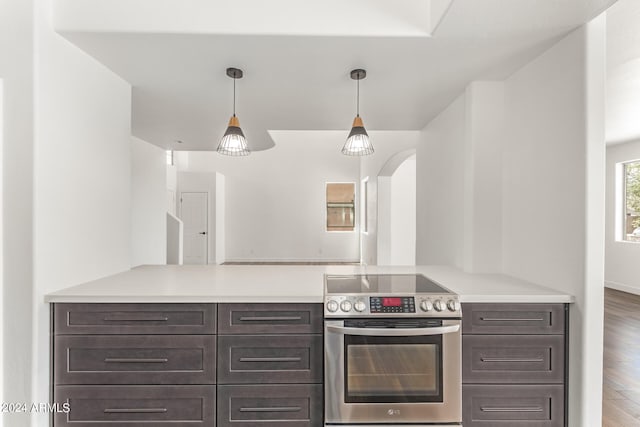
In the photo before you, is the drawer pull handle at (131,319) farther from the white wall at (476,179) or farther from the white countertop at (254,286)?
the white wall at (476,179)

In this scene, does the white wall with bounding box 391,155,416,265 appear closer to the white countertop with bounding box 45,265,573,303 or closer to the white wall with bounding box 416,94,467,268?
the white wall with bounding box 416,94,467,268

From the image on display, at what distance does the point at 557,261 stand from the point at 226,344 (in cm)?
174

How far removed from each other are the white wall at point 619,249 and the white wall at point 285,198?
17.5 feet

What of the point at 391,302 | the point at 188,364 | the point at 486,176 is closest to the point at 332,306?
the point at 391,302

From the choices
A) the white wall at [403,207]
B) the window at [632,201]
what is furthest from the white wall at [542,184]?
the white wall at [403,207]

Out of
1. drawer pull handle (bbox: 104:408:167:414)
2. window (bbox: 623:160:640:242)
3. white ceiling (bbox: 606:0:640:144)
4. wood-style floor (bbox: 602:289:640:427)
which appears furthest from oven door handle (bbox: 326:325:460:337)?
window (bbox: 623:160:640:242)

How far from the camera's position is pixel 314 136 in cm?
951

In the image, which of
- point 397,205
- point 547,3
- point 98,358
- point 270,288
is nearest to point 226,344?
point 270,288

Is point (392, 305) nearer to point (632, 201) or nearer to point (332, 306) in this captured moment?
point (332, 306)

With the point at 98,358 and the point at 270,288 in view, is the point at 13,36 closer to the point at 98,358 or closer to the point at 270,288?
the point at 98,358

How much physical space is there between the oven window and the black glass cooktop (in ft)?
0.75

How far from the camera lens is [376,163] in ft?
21.2

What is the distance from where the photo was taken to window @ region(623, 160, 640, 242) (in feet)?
18.0

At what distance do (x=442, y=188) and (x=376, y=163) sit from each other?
362 centimetres
